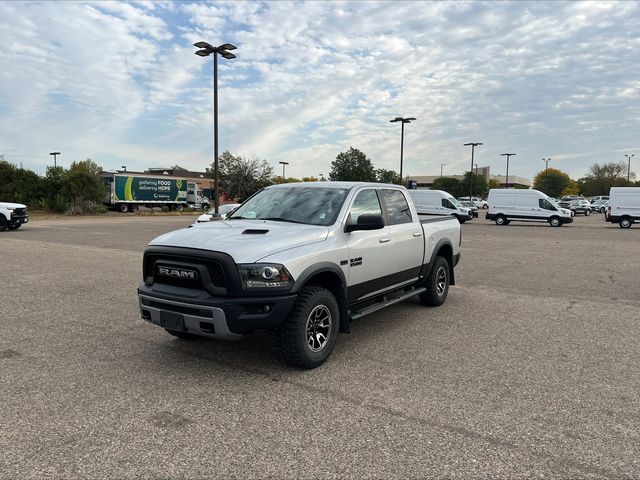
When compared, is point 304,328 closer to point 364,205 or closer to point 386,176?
point 364,205

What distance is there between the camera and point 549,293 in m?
8.41

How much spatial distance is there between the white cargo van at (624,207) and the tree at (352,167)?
120 ft

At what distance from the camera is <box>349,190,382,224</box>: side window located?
5.30 m

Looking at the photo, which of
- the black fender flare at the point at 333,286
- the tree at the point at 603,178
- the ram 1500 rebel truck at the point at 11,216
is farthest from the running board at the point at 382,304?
the tree at the point at 603,178

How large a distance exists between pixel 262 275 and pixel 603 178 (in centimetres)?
11211

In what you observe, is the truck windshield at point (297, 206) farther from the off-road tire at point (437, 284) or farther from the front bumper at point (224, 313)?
the off-road tire at point (437, 284)

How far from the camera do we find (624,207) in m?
28.0

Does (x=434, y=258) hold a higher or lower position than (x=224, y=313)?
higher

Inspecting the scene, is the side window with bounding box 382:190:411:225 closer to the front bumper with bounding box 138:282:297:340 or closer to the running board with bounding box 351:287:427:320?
the running board with bounding box 351:287:427:320

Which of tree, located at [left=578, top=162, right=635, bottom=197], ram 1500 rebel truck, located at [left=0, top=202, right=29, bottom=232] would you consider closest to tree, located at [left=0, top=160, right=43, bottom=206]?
ram 1500 rebel truck, located at [left=0, top=202, right=29, bottom=232]

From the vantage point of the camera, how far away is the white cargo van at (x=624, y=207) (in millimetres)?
27734

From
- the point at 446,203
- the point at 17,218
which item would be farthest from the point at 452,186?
the point at 17,218

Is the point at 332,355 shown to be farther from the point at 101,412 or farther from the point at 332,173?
the point at 332,173

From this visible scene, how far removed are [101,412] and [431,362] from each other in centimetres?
296
